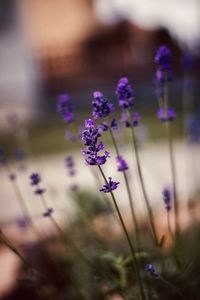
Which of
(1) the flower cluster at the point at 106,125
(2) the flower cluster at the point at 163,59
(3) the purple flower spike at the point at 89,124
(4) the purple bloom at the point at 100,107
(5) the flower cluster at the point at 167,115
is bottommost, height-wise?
(5) the flower cluster at the point at 167,115

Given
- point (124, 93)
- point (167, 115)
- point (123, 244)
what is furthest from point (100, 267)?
point (124, 93)

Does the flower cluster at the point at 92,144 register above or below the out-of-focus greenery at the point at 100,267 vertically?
above

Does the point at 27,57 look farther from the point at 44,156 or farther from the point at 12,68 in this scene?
the point at 44,156

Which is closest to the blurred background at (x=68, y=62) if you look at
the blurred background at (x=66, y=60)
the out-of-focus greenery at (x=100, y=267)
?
the blurred background at (x=66, y=60)

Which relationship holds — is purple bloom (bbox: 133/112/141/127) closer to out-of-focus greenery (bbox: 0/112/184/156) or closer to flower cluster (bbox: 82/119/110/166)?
Result: flower cluster (bbox: 82/119/110/166)

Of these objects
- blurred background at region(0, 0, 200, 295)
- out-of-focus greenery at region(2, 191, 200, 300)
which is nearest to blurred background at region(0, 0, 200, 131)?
blurred background at region(0, 0, 200, 295)

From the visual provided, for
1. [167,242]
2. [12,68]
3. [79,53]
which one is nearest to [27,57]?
[12,68]

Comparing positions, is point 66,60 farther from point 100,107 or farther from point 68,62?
point 100,107

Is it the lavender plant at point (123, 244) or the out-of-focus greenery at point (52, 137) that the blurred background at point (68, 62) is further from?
the lavender plant at point (123, 244)
